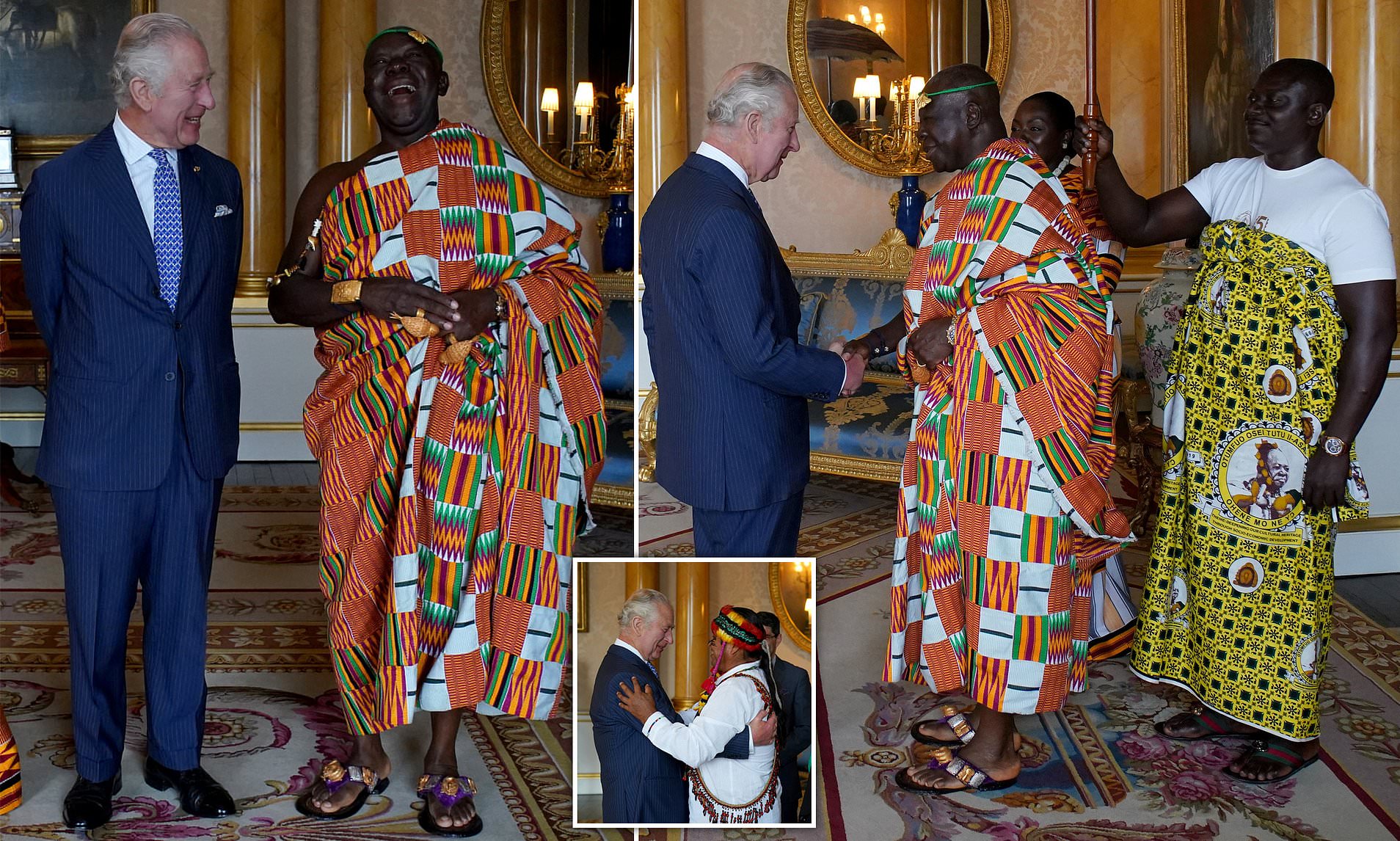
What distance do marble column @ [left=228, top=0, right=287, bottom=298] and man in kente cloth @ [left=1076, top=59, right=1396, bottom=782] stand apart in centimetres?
537

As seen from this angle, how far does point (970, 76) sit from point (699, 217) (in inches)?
34.5

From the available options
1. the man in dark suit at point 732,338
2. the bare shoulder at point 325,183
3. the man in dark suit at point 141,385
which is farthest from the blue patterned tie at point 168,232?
the man in dark suit at point 732,338

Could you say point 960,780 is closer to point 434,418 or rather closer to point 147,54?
point 434,418

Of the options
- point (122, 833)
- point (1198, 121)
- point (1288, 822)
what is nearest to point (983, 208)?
point (1288, 822)

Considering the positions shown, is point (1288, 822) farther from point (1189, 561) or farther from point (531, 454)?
point (531, 454)

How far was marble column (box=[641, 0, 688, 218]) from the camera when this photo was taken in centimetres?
613

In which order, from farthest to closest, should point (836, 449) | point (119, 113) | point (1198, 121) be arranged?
point (1198, 121), point (836, 449), point (119, 113)


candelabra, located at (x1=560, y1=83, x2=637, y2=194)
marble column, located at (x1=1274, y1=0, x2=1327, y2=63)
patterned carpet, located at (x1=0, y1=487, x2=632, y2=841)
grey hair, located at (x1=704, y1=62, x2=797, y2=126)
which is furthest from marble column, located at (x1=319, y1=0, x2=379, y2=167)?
grey hair, located at (x1=704, y1=62, x2=797, y2=126)

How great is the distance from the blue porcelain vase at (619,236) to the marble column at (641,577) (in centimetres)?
503

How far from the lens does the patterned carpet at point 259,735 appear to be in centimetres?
295

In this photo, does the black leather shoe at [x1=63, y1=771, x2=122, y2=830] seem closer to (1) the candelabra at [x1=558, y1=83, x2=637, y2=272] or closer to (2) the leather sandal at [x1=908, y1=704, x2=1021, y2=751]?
(2) the leather sandal at [x1=908, y1=704, x2=1021, y2=751]

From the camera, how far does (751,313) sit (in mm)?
2580

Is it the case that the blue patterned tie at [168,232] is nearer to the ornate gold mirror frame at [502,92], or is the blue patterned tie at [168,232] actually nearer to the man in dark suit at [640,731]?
the man in dark suit at [640,731]

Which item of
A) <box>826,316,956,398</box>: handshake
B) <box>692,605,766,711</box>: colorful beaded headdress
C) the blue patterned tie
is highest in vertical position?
the blue patterned tie
